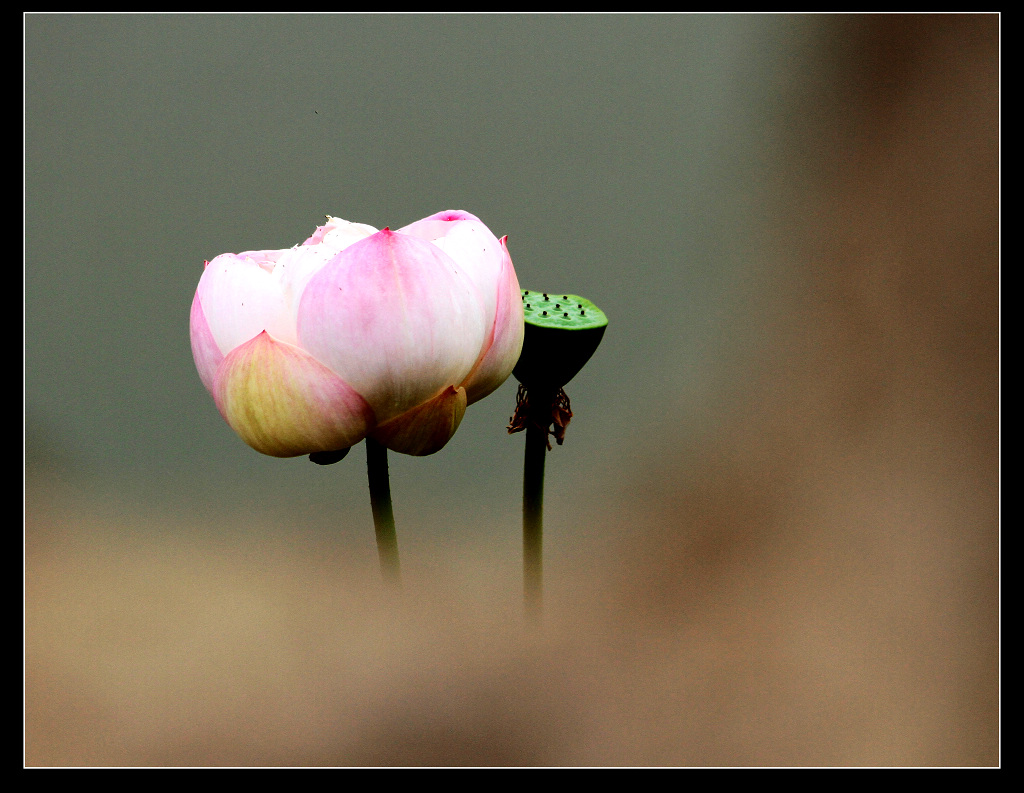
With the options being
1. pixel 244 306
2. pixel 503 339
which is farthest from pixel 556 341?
pixel 244 306

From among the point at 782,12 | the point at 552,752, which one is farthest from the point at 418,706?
the point at 782,12

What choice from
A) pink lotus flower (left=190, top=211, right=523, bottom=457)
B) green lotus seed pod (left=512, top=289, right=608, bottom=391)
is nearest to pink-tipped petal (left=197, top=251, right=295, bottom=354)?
pink lotus flower (left=190, top=211, right=523, bottom=457)

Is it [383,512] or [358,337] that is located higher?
[358,337]

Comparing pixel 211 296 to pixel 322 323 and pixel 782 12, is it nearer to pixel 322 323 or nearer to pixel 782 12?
pixel 322 323

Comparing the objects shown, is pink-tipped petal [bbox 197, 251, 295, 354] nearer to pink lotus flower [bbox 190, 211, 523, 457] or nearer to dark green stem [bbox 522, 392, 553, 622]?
pink lotus flower [bbox 190, 211, 523, 457]

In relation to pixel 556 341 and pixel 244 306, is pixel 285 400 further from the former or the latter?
pixel 556 341

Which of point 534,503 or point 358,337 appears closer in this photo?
point 358,337
